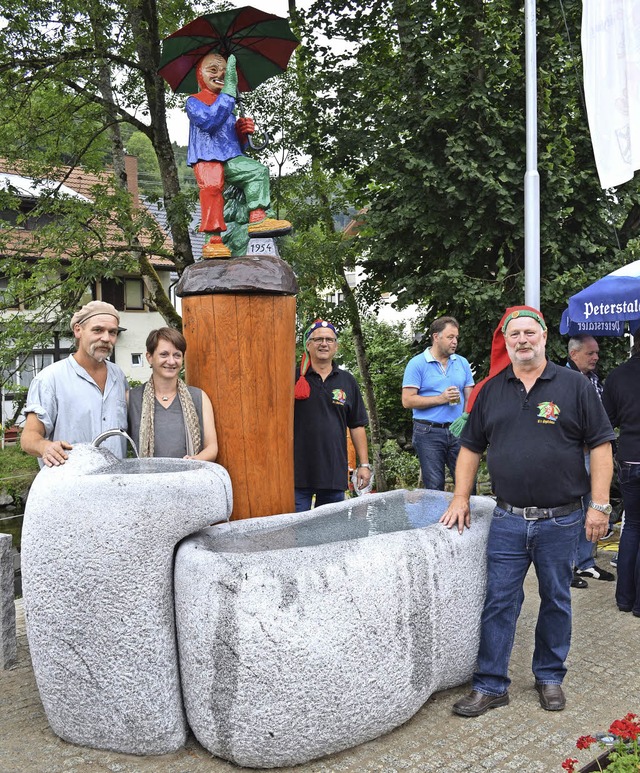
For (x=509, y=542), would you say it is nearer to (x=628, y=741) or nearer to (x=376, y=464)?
(x=628, y=741)

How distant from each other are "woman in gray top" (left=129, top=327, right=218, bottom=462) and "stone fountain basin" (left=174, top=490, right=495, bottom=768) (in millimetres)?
586

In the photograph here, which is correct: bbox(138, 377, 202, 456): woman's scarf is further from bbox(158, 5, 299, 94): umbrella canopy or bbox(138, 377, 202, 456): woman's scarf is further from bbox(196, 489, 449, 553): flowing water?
bbox(158, 5, 299, 94): umbrella canopy

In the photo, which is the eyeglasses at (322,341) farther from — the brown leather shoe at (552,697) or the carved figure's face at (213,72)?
the brown leather shoe at (552,697)

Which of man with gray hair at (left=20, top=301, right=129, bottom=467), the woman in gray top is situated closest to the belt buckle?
the woman in gray top

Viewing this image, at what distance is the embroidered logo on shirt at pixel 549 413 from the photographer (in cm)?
348

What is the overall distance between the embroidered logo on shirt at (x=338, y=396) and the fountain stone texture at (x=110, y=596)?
176cm

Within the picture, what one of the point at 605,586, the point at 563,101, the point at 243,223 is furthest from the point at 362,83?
the point at 605,586

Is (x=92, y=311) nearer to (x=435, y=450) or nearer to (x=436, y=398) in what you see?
(x=436, y=398)

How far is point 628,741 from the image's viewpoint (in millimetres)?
3002

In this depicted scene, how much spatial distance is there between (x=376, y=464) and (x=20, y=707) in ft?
27.3

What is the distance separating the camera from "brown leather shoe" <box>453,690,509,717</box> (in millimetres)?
3564

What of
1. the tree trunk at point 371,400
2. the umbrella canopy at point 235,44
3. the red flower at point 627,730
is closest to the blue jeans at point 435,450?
the umbrella canopy at point 235,44

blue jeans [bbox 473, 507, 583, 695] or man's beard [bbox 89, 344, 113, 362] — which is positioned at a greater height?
man's beard [bbox 89, 344, 113, 362]

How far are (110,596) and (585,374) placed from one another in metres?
3.84
